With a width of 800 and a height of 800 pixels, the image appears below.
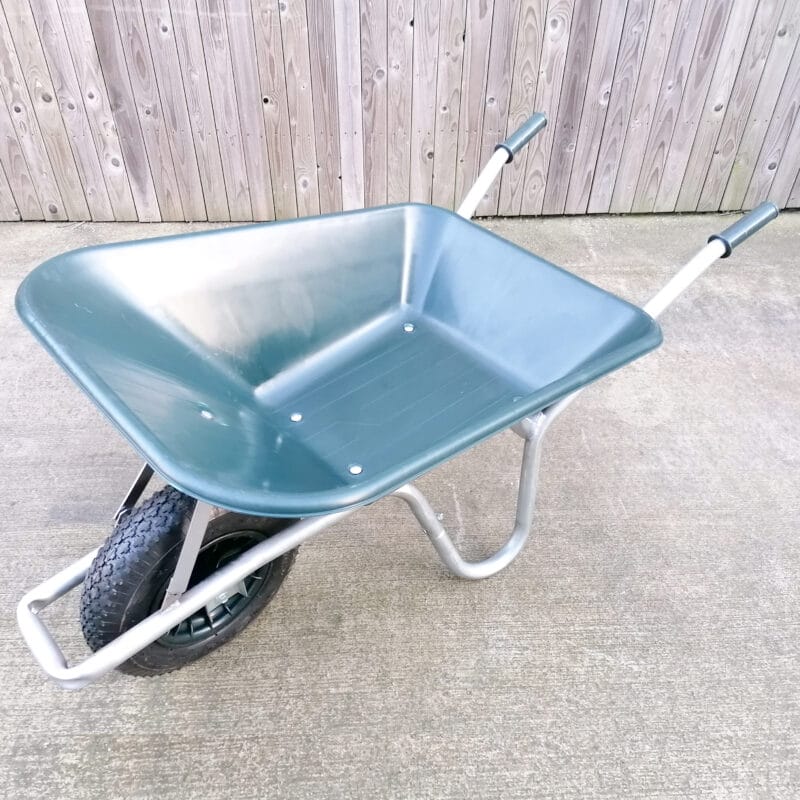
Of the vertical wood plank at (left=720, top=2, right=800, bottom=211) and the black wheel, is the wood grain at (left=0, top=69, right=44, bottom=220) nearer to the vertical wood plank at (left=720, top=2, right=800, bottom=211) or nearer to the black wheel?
the black wheel

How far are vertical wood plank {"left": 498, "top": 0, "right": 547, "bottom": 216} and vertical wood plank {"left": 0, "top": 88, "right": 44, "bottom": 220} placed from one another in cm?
204

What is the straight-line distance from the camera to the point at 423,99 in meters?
2.59

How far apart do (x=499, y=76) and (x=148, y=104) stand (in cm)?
141

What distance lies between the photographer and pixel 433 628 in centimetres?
142

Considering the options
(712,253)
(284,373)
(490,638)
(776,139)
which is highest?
(712,253)

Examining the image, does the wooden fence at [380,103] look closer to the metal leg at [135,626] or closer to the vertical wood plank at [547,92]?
the vertical wood plank at [547,92]

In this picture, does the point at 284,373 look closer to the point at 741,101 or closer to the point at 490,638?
the point at 490,638

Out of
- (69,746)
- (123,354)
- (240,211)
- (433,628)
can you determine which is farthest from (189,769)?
(240,211)

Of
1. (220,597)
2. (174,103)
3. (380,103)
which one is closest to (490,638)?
(220,597)

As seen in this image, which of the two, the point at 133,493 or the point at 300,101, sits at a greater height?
the point at 300,101

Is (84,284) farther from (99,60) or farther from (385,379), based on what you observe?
(99,60)

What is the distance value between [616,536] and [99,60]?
250 cm

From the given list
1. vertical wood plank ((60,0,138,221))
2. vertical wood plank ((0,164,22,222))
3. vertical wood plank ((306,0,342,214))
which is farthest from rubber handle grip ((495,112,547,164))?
vertical wood plank ((0,164,22,222))

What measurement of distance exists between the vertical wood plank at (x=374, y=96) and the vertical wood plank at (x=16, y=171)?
1.44 meters
